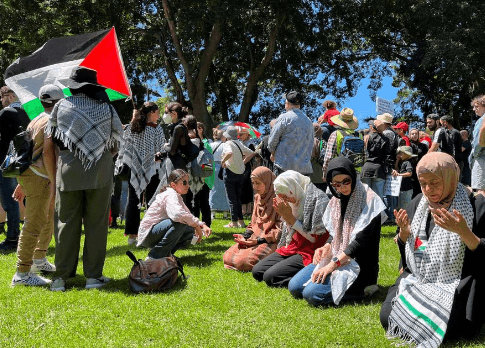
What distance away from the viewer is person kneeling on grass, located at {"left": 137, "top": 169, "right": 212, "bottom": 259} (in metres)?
5.93

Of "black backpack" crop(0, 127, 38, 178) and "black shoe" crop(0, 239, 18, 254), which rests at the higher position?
"black backpack" crop(0, 127, 38, 178)

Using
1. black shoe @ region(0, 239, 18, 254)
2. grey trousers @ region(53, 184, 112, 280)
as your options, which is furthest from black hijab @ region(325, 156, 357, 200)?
black shoe @ region(0, 239, 18, 254)

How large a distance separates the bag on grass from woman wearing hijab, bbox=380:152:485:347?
90.2 inches

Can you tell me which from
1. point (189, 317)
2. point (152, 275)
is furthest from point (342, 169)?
point (152, 275)

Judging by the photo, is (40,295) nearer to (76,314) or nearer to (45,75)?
(76,314)

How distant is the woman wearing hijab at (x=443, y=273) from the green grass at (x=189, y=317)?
19 cm

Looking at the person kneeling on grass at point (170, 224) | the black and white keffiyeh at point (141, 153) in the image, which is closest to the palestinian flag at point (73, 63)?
the black and white keffiyeh at point (141, 153)

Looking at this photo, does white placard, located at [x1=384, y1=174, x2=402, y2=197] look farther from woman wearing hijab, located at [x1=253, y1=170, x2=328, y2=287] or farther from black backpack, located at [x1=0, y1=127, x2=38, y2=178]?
black backpack, located at [x1=0, y1=127, x2=38, y2=178]

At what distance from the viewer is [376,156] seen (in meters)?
8.75

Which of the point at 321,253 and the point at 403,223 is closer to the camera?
the point at 403,223

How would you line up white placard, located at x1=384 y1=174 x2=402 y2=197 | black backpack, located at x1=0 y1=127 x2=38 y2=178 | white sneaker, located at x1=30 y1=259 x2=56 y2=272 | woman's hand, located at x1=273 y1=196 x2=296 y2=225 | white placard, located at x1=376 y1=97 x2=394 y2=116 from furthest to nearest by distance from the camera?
white placard, located at x1=376 y1=97 x2=394 y2=116 < white placard, located at x1=384 y1=174 x2=402 y2=197 < white sneaker, located at x1=30 y1=259 x2=56 y2=272 < black backpack, located at x1=0 y1=127 x2=38 y2=178 < woman's hand, located at x1=273 y1=196 x2=296 y2=225


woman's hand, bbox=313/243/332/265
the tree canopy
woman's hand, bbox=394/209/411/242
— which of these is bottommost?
woman's hand, bbox=313/243/332/265

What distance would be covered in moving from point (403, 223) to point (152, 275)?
254cm

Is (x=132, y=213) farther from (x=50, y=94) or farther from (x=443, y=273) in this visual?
(x=443, y=273)
